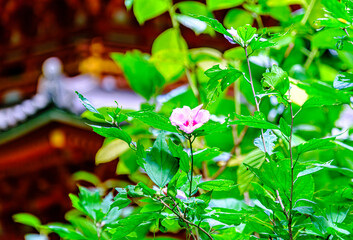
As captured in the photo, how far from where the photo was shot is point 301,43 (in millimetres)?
781

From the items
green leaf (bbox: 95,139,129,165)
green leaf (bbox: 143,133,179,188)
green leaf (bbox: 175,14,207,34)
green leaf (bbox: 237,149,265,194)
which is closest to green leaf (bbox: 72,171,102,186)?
green leaf (bbox: 95,139,129,165)

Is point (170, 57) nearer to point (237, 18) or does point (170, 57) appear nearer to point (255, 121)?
point (237, 18)

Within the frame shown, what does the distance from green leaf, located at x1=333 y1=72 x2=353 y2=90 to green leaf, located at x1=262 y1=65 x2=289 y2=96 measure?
0.05 meters

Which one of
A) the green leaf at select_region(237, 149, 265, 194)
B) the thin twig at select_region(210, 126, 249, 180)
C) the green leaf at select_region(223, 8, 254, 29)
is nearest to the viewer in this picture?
the green leaf at select_region(237, 149, 265, 194)

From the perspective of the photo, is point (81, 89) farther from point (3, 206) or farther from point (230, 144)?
point (230, 144)

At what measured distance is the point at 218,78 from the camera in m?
0.38

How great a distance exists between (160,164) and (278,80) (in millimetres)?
113

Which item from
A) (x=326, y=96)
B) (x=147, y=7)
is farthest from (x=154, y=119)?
(x=147, y=7)

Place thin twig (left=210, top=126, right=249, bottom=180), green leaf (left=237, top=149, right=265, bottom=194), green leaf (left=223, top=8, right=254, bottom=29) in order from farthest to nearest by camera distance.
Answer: green leaf (left=223, top=8, right=254, bottom=29), thin twig (left=210, top=126, right=249, bottom=180), green leaf (left=237, top=149, right=265, bottom=194)

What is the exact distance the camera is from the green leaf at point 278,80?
1.19 ft

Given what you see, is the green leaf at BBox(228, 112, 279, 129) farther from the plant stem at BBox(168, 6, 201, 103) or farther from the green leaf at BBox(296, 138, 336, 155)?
the plant stem at BBox(168, 6, 201, 103)

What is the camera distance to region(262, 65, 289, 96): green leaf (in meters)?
0.36

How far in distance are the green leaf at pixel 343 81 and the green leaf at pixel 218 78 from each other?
0.28 feet

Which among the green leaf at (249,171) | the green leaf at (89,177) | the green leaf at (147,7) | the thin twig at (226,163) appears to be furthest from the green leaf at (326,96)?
the green leaf at (89,177)
